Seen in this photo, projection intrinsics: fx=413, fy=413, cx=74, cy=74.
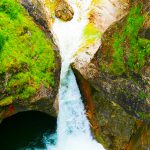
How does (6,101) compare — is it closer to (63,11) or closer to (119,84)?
(119,84)

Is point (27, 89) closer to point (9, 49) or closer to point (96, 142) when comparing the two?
point (9, 49)

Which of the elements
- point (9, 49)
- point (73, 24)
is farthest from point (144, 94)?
point (73, 24)

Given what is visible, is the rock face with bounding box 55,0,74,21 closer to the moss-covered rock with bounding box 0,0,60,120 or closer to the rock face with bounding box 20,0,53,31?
the rock face with bounding box 20,0,53,31

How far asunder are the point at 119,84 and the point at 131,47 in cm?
140

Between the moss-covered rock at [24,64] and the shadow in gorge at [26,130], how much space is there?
166 cm

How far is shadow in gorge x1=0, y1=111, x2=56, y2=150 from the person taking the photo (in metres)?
17.0

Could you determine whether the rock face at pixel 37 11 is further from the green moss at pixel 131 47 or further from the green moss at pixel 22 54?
the green moss at pixel 131 47

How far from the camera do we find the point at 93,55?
1706 cm

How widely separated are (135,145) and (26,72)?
487cm

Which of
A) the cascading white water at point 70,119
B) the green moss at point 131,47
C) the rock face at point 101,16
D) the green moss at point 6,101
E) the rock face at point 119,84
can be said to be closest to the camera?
the green moss at point 131,47

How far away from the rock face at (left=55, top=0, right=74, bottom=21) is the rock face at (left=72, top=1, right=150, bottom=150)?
7.52 ft

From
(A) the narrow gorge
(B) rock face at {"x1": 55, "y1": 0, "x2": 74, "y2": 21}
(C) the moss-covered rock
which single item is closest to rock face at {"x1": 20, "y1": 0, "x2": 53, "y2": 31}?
(A) the narrow gorge

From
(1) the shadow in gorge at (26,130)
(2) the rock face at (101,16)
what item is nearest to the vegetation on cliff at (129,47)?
(2) the rock face at (101,16)

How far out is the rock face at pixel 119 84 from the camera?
1395 cm
